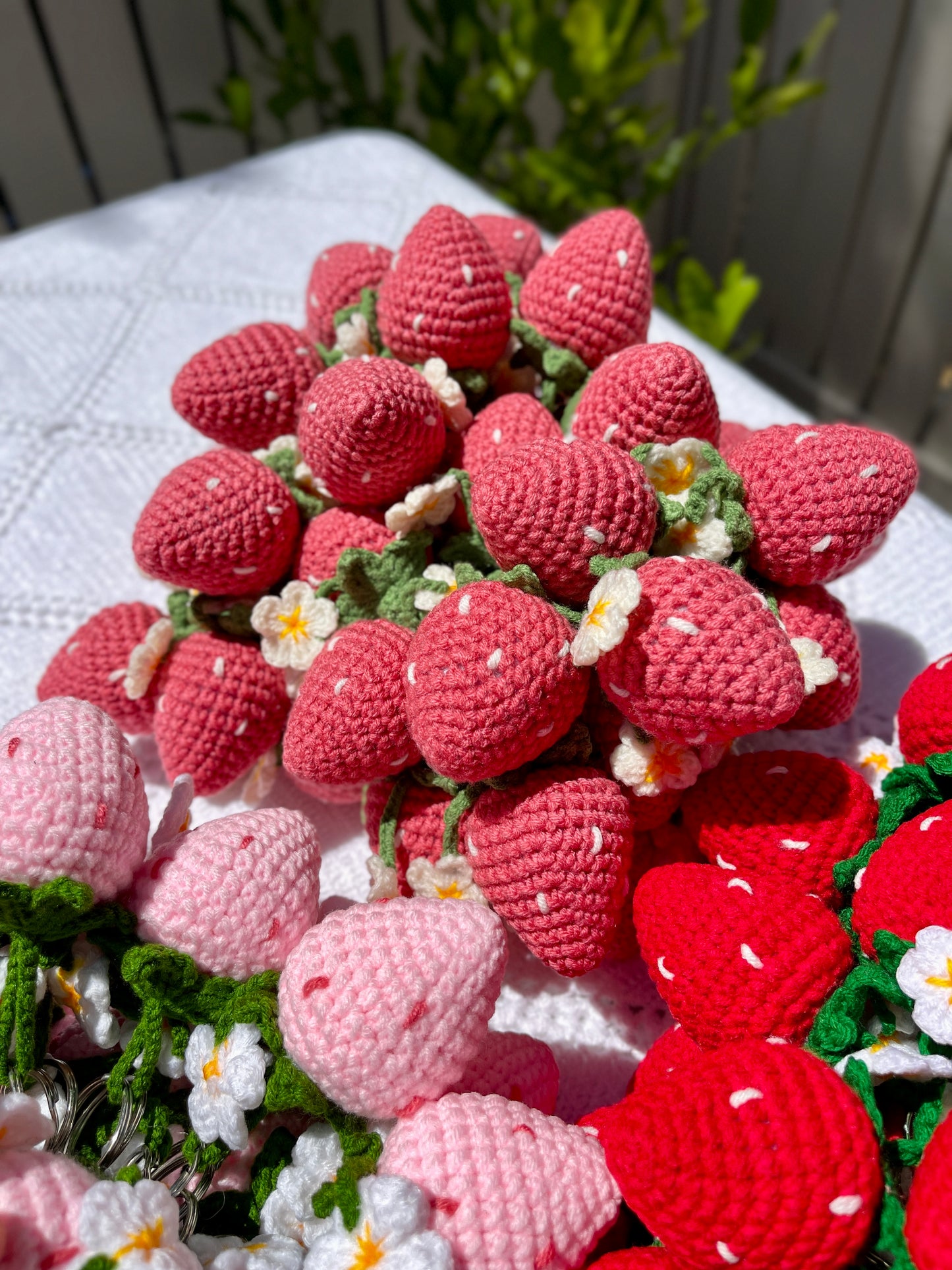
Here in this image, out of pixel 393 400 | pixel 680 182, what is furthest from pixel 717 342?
pixel 393 400

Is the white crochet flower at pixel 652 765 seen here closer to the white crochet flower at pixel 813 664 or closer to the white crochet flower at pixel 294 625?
the white crochet flower at pixel 813 664

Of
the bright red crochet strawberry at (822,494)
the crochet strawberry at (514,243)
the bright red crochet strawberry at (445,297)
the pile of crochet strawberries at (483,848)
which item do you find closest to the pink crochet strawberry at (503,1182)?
the pile of crochet strawberries at (483,848)

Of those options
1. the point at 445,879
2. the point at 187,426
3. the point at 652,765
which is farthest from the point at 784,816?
the point at 187,426

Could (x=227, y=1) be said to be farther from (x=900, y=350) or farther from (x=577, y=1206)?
(x=577, y=1206)

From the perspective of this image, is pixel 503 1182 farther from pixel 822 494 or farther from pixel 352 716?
pixel 822 494

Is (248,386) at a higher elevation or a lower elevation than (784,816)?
higher

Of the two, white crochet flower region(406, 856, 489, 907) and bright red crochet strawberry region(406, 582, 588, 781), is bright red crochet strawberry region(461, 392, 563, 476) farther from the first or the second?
white crochet flower region(406, 856, 489, 907)

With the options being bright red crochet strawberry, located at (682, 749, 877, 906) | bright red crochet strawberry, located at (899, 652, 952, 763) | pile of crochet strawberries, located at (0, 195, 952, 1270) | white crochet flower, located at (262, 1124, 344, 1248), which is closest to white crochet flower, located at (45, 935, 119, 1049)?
pile of crochet strawberries, located at (0, 195, 952, 1270)
